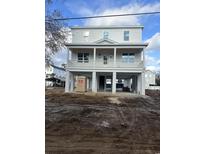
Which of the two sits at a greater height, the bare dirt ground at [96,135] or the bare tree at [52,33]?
the bare tree at [52,33]

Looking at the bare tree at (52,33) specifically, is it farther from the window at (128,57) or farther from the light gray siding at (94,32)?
the window at (128,57)

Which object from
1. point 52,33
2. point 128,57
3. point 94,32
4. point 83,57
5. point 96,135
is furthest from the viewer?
point 128,57

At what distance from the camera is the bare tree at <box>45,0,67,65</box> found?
101 centimetres

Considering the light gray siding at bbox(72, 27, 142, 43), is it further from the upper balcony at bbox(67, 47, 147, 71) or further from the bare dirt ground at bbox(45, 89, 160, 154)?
the upper balcony at bbox(67, 47, 147, 71)

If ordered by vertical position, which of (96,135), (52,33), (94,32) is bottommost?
(96,135)

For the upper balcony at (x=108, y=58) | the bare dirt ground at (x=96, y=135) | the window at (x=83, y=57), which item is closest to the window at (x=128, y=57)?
the upper balcony at (x=108, y=58)

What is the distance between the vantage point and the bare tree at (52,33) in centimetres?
101

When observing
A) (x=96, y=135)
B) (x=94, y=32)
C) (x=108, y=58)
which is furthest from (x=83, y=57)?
(x=96, y=135)

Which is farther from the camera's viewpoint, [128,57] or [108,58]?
[108,58]

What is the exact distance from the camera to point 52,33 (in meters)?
1.05

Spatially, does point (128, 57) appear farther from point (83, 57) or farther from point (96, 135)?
point (96, 135)
